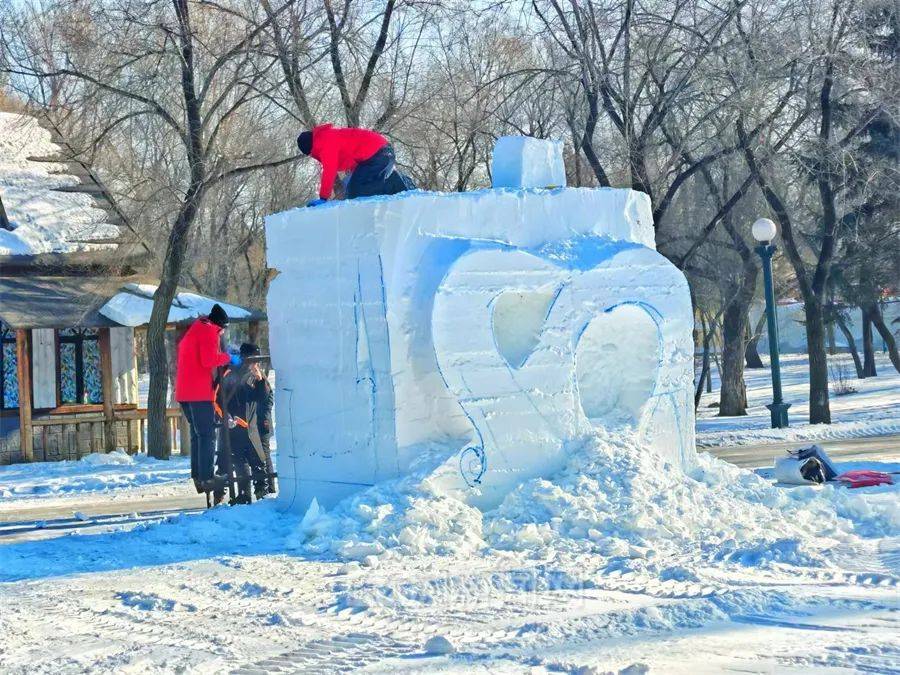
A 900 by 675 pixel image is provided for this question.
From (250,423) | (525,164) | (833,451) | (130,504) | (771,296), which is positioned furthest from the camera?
(771,296)

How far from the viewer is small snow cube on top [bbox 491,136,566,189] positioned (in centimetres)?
1037

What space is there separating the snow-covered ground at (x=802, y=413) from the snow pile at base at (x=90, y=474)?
26.3ft

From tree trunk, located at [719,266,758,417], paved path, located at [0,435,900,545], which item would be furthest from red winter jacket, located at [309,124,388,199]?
tree trunk, located at [719,266,758,417]

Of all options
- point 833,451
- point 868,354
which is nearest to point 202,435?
point 833,451

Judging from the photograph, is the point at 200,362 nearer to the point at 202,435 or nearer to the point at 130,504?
the point at 202,435

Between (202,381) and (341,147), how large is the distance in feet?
8.87

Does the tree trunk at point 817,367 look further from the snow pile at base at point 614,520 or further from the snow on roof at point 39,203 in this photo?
the snow on roof at point 39,203

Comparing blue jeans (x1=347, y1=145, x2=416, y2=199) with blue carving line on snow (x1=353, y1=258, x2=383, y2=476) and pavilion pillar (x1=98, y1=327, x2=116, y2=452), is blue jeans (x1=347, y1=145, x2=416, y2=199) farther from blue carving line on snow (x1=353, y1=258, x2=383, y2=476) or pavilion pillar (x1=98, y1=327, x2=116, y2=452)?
pavilion pillar (x1=98, y1=327, x2=116, y2=452)

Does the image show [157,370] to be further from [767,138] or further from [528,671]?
[528,671]

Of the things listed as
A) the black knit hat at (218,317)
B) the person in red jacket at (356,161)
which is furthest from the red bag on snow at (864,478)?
the black knit hat at (218,317)

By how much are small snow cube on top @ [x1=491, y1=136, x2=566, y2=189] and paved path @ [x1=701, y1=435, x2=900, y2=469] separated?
583 centimetres

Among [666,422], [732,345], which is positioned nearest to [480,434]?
[666,422]

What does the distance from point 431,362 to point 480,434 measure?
0.67 metres

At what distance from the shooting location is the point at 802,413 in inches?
1017
